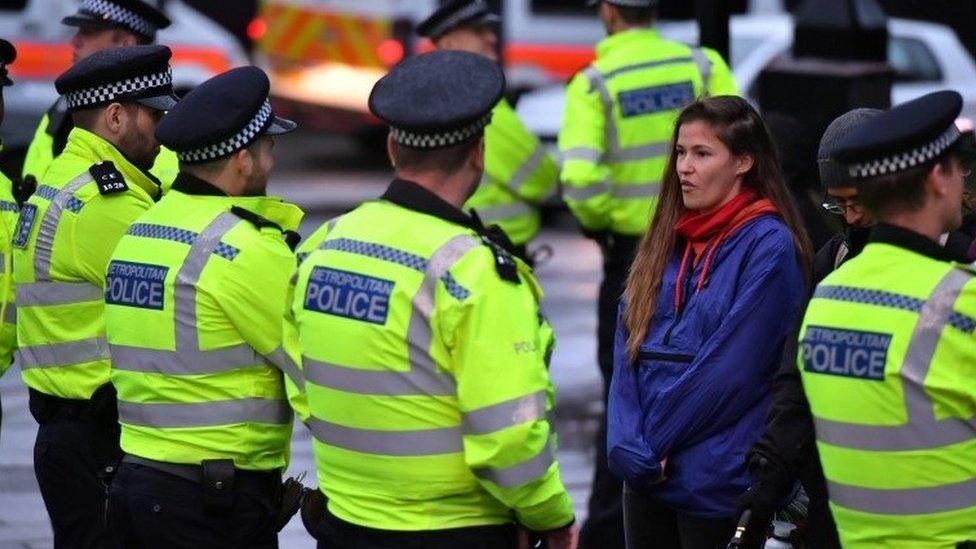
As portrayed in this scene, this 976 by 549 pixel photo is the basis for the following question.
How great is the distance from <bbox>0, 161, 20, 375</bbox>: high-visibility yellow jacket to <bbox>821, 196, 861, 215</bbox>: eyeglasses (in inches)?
100

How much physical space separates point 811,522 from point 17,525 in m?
4.31

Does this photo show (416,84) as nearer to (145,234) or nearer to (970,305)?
(145,234)

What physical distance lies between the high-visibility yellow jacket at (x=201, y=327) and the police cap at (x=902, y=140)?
61.6 inches

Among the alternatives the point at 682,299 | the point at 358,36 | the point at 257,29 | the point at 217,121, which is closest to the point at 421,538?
the point at 682,299

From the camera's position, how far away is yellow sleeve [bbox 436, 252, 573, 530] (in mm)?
4070

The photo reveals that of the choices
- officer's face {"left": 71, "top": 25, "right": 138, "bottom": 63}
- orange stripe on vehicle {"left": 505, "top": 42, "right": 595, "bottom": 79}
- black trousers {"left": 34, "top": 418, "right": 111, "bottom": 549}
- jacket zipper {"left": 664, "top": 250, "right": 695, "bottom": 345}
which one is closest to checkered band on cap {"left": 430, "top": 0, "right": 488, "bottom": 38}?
officer's face {"left": 71, "top": 25, "right": 138, "bottom": 63}

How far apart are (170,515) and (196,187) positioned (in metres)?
0.86

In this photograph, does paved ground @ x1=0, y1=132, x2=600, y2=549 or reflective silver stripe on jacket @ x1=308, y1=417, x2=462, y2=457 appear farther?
paved ground @ x1=0, y1=132, x2=600, y2=549

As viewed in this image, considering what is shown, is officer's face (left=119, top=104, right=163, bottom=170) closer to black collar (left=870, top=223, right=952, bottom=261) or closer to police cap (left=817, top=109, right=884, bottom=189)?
police cap (left=817, top=109, right=884, bottom=189)

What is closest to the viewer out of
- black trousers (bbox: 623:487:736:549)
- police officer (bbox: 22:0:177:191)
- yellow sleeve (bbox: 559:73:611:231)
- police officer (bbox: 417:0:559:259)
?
black trousers (bbox: 623:487:736:549)

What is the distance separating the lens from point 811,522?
184 inches

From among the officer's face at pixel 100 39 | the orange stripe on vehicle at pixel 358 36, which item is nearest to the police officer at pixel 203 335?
the officer's face at pixel 100 39

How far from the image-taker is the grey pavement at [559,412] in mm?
8008

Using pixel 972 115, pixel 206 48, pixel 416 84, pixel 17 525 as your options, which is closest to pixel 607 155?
pixel 17 525
